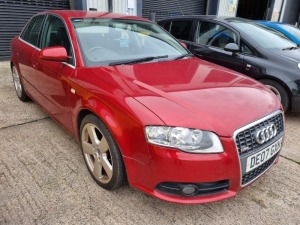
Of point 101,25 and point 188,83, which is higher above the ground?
point 101,25

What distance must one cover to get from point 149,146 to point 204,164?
0.37 metres

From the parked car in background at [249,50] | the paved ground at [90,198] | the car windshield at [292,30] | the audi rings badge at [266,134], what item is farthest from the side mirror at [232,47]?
the car windshield at [292,30]

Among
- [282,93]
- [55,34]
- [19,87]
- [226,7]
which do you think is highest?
[55,34]

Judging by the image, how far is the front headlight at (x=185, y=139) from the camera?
175 cm

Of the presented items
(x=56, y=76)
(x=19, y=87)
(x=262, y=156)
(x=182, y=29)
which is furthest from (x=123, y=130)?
(x=182, y=29)

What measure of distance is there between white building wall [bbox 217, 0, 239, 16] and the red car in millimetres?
10009

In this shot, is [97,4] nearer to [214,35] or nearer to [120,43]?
[214,35]

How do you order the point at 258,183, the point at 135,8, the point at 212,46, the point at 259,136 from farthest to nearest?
the point at 135,8
the point at 212,46
the point at 258,183
the point at 259,136

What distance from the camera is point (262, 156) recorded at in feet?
6.56

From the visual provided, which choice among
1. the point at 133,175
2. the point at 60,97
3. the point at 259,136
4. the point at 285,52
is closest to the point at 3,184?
the point at 60,97

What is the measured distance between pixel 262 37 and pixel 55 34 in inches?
129

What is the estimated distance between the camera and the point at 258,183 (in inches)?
97.9

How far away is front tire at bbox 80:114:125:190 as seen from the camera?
6.72 feet

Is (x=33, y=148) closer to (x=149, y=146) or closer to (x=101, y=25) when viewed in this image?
(x=101, y=25)
